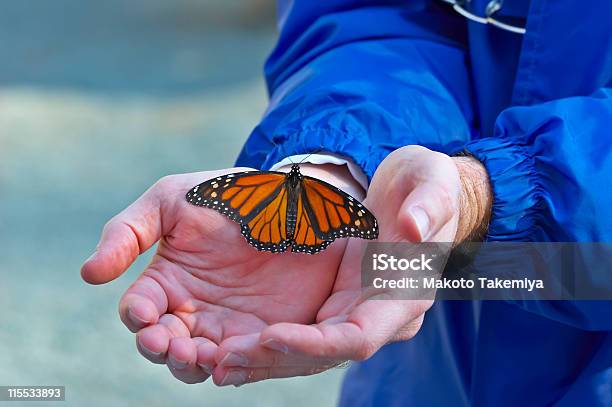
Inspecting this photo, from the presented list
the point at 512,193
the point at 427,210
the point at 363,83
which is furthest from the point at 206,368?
the point at 363,83

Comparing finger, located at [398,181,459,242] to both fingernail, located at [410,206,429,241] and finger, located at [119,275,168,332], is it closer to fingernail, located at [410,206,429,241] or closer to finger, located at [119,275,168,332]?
fingernail, located at [410,206,429,241]

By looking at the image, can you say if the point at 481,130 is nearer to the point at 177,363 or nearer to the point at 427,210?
the point at 427,210

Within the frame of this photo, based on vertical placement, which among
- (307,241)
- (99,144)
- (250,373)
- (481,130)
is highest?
(481,130)

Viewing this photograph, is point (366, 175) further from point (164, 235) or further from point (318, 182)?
point (164, 235)

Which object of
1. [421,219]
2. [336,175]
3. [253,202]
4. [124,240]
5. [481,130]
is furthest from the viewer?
[481,130]

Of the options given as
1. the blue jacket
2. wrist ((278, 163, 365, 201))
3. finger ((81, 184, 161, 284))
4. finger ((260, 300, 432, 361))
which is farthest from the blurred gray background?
finger ((260, 300, 432, 361))

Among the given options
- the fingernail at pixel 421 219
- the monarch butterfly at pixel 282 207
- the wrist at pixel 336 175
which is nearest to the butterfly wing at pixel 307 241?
the monarch butterfly at pixel 282 207
